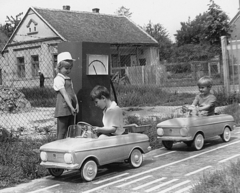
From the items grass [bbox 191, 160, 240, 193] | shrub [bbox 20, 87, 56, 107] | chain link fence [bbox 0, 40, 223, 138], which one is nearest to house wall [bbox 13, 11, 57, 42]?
chain link fence [bbox 0, 40, 223, 138]

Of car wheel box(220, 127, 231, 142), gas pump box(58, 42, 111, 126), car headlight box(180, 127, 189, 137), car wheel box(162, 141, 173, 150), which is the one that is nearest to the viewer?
gas pump box(58, 42, 111, 126)

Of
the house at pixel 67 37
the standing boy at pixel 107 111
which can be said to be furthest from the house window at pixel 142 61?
the standing boy at pixel 107 111

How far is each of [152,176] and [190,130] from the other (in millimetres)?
1815

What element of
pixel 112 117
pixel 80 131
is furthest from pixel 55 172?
pixel 112 117

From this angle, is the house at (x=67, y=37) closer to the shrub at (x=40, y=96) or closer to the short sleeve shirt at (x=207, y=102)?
the shrub at (x=40, y=96)

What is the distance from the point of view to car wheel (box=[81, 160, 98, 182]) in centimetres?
522

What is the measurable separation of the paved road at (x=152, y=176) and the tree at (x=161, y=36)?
5693 cm

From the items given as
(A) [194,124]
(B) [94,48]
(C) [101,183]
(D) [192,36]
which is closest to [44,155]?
(C) [101,183]

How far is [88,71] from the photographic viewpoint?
6277 millimetres

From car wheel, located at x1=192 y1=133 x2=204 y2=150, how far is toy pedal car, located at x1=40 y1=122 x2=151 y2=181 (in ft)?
4.64

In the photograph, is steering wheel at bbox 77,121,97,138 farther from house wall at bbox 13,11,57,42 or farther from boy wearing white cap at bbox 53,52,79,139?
house wall at bbox 13,11,57,42

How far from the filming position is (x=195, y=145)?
23.3ft

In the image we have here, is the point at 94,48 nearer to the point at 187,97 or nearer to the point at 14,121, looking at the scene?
the point at 14,121

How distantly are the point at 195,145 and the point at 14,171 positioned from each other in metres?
3.15
